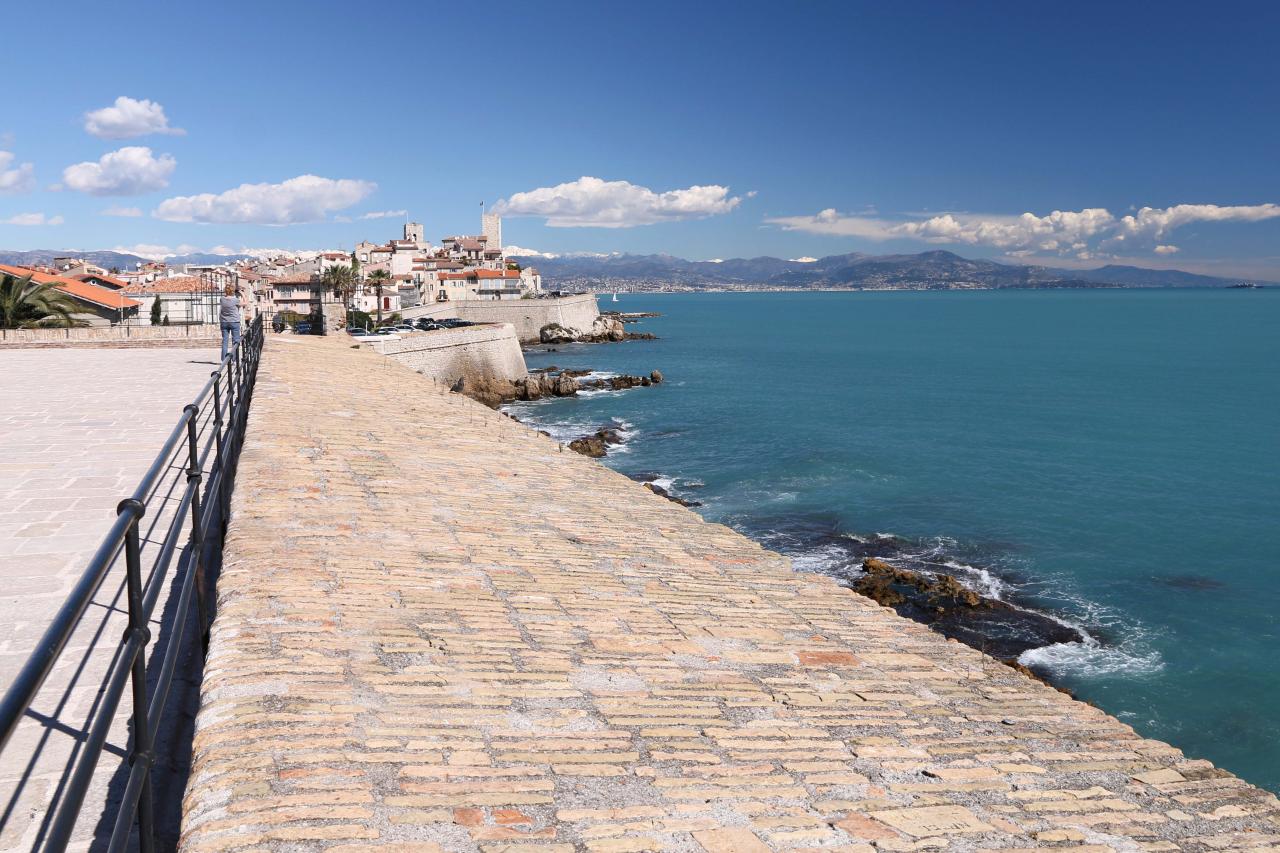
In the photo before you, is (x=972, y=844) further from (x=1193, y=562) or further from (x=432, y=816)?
(x=1193, y=562)

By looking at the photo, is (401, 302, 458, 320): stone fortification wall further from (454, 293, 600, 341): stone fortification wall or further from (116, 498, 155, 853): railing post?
(116, 498, 155, 853): railing post

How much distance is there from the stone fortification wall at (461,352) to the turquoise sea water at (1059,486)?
4.65 m

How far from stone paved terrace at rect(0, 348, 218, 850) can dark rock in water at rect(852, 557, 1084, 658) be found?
49.3 ft

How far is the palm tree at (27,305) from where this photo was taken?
3209 centimetres

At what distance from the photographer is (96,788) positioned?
4039mm

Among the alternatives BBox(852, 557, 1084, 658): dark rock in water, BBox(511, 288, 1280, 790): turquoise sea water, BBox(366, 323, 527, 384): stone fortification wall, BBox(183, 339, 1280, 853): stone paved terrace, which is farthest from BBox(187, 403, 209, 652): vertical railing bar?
BBox(366, 323, 527, 384): stone fortification wall

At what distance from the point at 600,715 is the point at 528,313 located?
88.1 meters

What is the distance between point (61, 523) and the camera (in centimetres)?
771

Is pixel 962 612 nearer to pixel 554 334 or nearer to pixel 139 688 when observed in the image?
pixel 139 688

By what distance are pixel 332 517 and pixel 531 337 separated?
84.5m

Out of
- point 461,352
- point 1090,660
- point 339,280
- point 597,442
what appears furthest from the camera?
point 339,280

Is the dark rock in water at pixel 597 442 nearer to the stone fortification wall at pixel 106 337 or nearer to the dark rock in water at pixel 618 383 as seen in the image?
the stone fortification wall at pixel 106 337

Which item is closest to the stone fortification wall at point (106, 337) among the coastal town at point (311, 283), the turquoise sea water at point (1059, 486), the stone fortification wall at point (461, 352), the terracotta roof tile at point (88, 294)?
the coastal town at point (311, 283)

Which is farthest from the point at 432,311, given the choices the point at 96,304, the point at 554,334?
the point at 96,304
